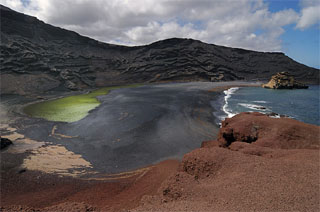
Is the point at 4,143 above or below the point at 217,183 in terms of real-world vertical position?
below

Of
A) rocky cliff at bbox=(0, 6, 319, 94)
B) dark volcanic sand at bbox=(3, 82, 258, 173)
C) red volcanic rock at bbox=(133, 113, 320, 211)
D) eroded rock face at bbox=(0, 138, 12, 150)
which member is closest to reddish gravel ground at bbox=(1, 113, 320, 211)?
red volcanic rock at bbox=(133, 113, 320, 211)

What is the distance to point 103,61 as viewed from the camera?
75938 millimetres

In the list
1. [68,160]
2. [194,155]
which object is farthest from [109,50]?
[194,155]

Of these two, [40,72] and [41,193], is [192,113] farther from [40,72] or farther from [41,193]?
[40,72]

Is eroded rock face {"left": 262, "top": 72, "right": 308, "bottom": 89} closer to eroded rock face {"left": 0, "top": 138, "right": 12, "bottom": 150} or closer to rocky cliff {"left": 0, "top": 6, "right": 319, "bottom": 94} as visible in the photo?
rocky cliff {"left": 0, "top": 6, "right": 319, "bottom": 94}

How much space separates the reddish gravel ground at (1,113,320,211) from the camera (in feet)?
13.5

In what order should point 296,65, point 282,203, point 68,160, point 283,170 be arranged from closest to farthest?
point 282,203
point 283,170
point 68,160
point 296,65

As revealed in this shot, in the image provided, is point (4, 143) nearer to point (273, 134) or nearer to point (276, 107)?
point (273, 134)

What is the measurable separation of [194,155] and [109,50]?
8560 centimetres

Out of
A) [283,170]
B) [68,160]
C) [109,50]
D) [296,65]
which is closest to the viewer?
[283,170]

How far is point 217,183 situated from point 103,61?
79436 mm

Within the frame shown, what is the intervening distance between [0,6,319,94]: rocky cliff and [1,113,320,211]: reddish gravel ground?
136 feet

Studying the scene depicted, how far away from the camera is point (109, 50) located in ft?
271

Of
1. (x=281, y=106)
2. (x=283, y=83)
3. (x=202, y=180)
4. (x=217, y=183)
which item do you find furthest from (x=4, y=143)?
(x=283, y=83)
